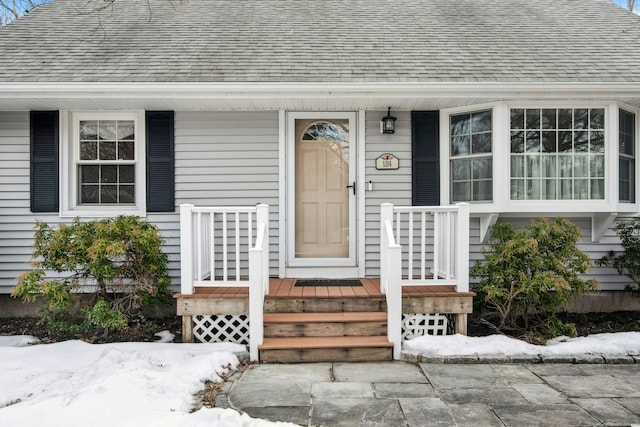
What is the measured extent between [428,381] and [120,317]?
2970 millimetres

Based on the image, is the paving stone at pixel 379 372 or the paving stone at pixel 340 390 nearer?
the paving stone at pixel 340 390

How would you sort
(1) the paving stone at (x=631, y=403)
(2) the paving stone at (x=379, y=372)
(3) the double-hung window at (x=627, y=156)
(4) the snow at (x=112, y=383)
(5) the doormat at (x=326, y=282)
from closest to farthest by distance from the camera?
(4) the snow at (x=112, y=383) → (1) the paving stone at (x=631, y=403) → (2) the paving stone at (x=379, y=372) → (5) the doormat at (x=326, y=282) → (3) the double-hung window at (x=627, y=156)

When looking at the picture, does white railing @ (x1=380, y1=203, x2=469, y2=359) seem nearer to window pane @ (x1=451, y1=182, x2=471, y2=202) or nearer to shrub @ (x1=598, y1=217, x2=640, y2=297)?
window pane @ (x1=451, y1=182, x2=471, y2=202)

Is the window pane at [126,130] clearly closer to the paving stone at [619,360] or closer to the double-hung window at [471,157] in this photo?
the double-hung window at [471,157]

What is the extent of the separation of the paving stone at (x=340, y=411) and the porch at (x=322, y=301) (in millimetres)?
806

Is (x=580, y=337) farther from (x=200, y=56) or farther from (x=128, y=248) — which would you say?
(x=200, y=56)

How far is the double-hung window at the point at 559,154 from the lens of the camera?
186 inches

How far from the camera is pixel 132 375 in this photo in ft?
10.5

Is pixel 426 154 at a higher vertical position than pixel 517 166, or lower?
higher

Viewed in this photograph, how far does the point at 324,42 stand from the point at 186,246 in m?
3.24

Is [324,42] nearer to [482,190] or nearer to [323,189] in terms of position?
[323,189]

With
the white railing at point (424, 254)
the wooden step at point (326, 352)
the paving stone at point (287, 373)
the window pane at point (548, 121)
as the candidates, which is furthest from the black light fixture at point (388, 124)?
the paving stone at point (287, 373)

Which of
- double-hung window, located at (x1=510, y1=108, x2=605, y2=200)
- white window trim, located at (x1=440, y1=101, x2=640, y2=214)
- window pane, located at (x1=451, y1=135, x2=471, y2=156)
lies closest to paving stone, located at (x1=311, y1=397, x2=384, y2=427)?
white window trim, located at (x1=440, y1=101, x2=640, y2=214)

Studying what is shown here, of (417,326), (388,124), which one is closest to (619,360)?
(417,326)
